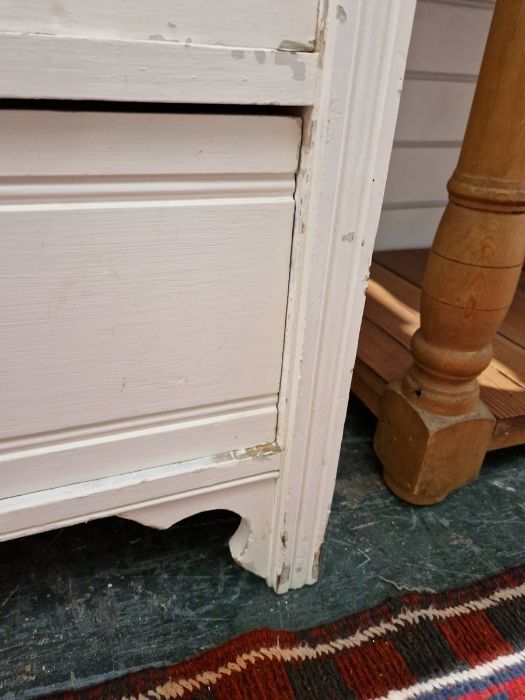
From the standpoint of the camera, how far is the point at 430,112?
1408 millimetres

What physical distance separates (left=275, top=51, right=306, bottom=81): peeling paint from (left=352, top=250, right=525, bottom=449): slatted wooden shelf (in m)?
0.59

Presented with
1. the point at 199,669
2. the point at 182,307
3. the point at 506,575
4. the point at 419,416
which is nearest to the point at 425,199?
the point at 419,416

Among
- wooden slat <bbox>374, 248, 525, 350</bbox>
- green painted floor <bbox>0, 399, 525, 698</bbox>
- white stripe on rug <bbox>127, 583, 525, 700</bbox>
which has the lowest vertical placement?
green painted floor <bbox>0, 399, 525, 698</bbox>

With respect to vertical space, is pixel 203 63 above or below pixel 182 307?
above

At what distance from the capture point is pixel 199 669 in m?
0.63

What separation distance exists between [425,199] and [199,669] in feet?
4.26

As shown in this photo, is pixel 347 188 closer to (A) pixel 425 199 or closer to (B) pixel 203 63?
(B) pixel 203 63

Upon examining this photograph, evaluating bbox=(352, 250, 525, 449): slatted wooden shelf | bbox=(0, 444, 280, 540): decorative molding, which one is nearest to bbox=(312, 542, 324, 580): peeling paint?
bbox=(0, 444, 280, 540): decorative molding

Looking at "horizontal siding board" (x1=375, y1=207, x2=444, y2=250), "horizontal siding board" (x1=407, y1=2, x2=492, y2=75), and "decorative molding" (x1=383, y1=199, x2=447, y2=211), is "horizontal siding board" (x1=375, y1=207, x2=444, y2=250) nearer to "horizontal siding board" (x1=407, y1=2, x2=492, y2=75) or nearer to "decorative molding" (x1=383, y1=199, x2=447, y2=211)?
"decorative molding" (x1=383, y1=199, x2=447, y2=211)

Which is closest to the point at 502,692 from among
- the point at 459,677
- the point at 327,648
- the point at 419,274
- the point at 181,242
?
the point at 459,677

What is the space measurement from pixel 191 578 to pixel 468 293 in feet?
1.74

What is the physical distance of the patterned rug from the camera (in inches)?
24.1

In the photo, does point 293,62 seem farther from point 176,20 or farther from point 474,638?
point 474,638

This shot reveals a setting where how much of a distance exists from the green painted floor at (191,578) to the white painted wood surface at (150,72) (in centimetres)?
59
